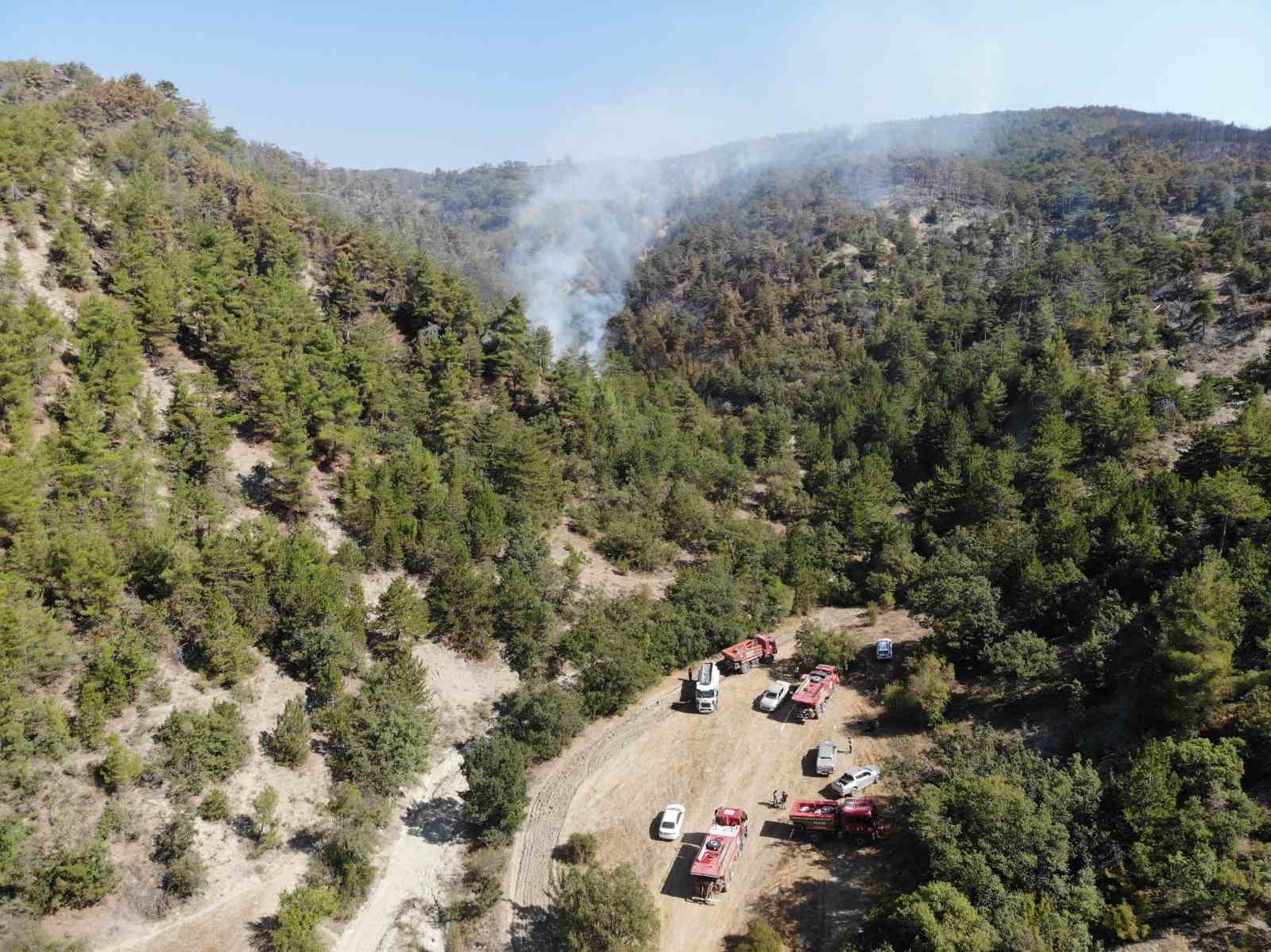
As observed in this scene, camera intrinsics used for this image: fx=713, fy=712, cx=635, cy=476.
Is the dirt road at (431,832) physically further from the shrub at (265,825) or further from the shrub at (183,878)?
the shrub at (183,878)

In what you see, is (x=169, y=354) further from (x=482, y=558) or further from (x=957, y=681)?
(x=957, y=681)

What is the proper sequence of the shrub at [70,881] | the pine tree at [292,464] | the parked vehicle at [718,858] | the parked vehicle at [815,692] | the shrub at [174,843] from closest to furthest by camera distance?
the shrub at [70,881], the shrub at [174,843], the parked vehicle at [718,858], the parked vehicle at [815,692], the pine tree at [292,464]

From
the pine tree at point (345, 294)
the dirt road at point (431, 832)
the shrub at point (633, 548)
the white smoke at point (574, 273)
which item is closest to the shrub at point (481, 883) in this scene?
the dirt road at point (431, 832)

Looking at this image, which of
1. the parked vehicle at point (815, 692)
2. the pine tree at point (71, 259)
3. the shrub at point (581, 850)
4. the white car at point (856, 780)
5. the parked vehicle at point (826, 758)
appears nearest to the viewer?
the shrub at point (581, 850)

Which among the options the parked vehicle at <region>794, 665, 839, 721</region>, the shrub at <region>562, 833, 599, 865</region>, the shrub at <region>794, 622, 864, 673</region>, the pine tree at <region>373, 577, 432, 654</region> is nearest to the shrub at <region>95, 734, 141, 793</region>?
the pine tree at <region>373, 577, 432, 654</region>

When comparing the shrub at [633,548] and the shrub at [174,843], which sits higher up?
the shrub at [633,548]

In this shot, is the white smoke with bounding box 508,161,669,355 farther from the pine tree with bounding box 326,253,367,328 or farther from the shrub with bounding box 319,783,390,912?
the shrub with bounding box 319,783,390,912
